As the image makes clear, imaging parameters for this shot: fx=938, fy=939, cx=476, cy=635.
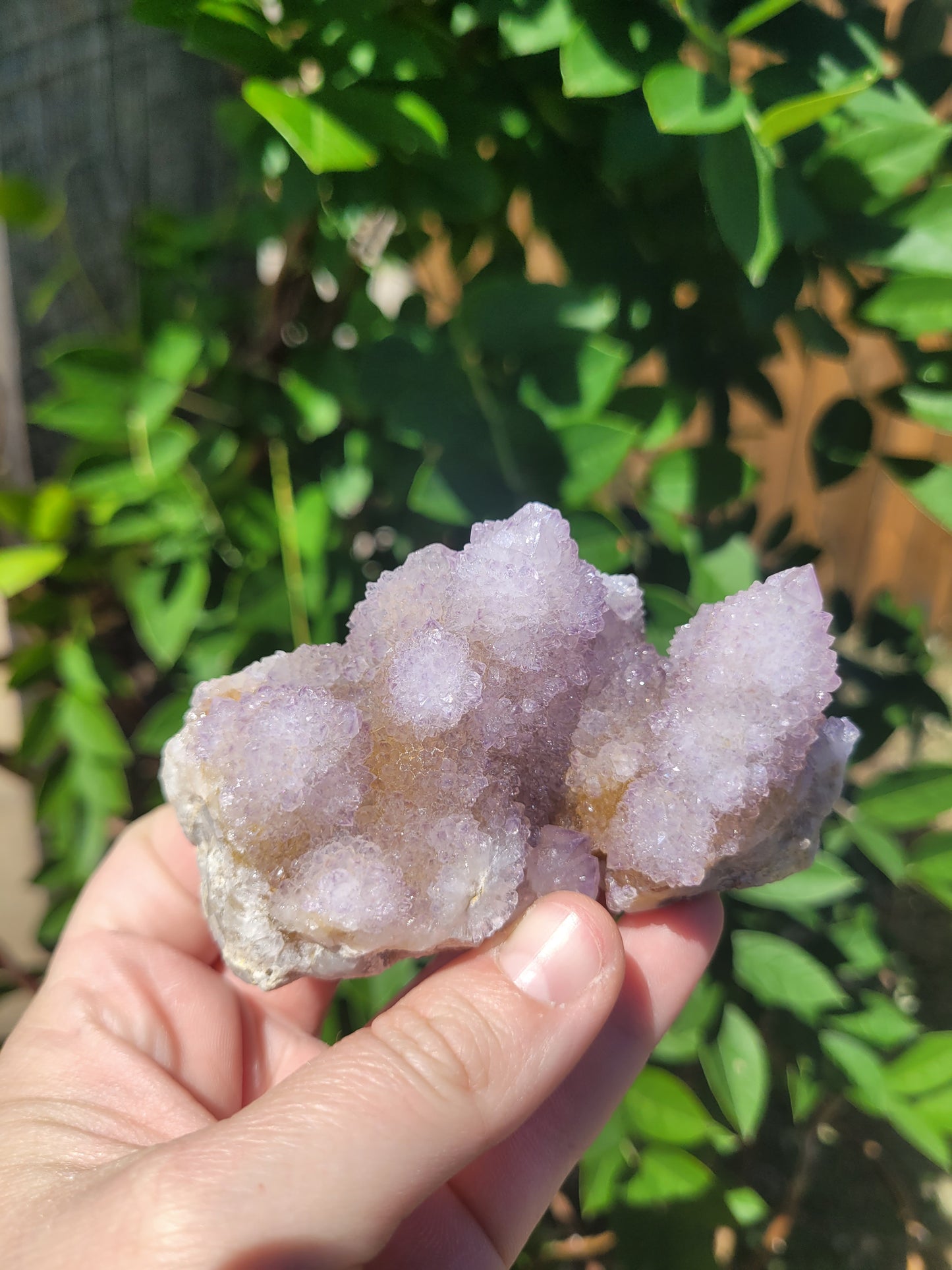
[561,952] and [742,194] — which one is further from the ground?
[742,194]

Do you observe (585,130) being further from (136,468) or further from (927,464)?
(136,468)

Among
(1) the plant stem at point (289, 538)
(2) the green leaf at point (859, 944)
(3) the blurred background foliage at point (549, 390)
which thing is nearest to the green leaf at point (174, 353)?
(3) the blurred background foliage at point (549, 390)

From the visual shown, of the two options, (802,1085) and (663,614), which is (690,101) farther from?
(802,1085)

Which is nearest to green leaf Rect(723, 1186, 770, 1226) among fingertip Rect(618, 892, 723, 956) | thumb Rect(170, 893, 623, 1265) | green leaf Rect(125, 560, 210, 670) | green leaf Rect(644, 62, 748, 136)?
fingertip Rect(618, 892, 723, 956)

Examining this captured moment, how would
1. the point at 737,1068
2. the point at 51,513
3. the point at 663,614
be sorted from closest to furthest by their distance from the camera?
the point at 663,614, the point at 737,1068, the point at 51,513

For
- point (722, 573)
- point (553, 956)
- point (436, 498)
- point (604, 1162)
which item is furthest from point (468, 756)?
point (604, 1162)

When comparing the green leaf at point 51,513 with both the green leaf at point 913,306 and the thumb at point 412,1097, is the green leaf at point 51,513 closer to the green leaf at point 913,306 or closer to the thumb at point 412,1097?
the thumb at point 412,1097
